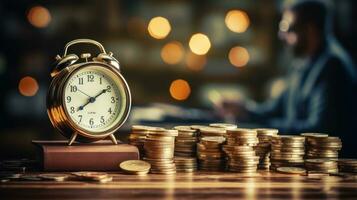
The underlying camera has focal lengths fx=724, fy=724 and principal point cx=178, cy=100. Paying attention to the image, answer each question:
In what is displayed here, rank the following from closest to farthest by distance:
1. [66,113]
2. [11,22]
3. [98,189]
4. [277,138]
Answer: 1. [98,189]
2. [66,113]
3. [277,138]
4. [11,22]

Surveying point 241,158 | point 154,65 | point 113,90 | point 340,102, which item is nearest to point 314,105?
point 340,102

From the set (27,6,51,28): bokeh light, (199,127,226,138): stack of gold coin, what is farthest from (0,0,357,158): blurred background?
(199,127,226,138): stack of gold coin

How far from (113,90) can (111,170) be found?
36 cm

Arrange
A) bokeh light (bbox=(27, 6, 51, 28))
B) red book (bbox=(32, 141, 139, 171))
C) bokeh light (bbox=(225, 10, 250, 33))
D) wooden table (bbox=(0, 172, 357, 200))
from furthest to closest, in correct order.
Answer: bokeh light (bbox=(225, 10, 250, 33)) < bokeh light (bbox=(27, 6, 51, 28)) < red book (bbox=(32, 141, 139, 171)) < wooden table (bbox=(0, 172, 357, 200))

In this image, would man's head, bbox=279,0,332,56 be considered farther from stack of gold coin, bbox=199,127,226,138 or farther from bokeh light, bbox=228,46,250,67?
stack of gold coin, bbox=199,127,226,138

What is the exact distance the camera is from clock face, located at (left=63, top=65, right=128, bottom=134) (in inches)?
125

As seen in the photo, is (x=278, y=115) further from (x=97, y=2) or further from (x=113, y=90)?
(x=113, y=90)

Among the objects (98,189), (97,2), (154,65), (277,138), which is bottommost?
(98,189)

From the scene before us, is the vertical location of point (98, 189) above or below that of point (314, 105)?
below

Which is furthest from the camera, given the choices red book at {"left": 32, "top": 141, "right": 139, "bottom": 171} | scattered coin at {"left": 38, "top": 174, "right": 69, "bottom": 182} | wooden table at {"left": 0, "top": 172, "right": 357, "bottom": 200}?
red book at {"left": 32, "top": 141, "right": 139, "bottom": 171}

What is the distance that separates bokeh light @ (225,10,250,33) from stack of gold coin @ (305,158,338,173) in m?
1.61

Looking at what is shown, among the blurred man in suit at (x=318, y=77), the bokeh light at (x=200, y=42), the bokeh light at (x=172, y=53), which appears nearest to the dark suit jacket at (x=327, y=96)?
the blurred man in suit at (x=318, y=77)

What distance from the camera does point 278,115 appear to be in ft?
15.7

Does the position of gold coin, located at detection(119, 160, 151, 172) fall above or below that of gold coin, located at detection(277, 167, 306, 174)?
above
